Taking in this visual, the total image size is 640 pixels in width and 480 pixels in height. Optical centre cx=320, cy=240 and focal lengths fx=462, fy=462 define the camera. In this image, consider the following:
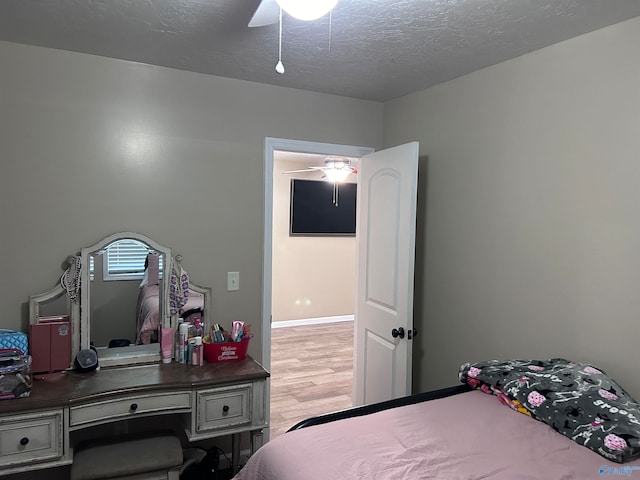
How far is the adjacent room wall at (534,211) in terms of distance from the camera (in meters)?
1.90

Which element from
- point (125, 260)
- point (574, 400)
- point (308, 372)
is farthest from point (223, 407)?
point (308, 372)

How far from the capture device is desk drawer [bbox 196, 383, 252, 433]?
2.29 meters

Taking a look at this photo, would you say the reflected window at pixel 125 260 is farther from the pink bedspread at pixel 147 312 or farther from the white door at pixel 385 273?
the white door at pixel 385 273

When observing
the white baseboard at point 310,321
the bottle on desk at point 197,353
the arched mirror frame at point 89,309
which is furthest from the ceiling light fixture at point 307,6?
the white baseboard at point 310,321

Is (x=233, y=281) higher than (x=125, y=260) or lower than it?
lower

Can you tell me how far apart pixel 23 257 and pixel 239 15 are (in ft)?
5.33

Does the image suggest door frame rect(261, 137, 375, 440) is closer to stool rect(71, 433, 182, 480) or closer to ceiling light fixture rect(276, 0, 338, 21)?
stool rect(71, 433, 182, 480)

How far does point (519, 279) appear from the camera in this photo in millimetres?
2338

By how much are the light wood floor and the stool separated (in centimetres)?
113

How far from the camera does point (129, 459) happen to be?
2.10 metres

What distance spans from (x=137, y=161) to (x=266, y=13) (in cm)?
145

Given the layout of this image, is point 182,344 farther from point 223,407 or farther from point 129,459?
point 129,459

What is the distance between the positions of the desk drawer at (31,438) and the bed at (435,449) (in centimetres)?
91

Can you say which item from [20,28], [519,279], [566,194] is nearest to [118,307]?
[20,28]
